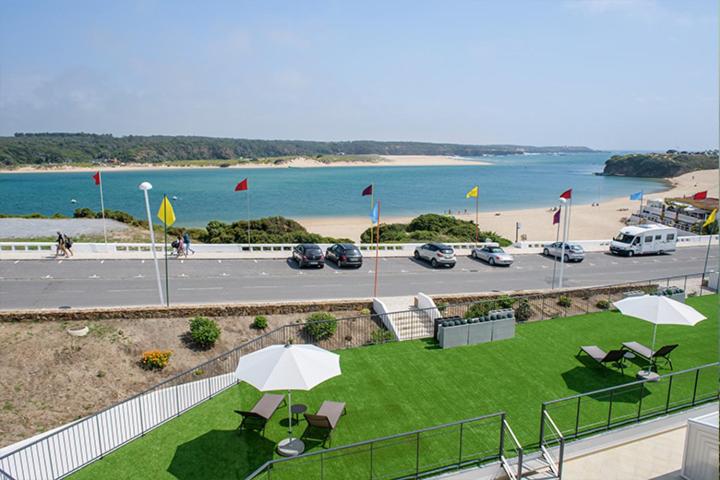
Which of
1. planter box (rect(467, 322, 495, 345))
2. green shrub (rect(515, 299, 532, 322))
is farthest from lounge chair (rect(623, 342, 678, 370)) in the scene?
green shrub (rect(515, 299, 532, 322))

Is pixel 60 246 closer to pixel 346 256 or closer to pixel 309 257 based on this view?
pixel 309 257

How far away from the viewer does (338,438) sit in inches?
460

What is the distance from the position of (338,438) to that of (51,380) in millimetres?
10970

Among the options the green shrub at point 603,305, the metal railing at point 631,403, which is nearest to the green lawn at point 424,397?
the metal railing at point 631,403

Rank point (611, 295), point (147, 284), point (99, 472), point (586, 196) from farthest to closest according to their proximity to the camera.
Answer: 1. point (586, 196)
2. point (147, 284)
3. point (611, 295)
4. point (99, 472)

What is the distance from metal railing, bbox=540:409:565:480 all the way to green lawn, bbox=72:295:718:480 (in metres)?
0.41

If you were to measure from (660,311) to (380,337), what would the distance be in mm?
9048

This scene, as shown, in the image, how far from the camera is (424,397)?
13.6m

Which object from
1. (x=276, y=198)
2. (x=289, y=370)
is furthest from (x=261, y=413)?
(x=276, y=198)

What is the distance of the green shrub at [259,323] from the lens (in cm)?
2042

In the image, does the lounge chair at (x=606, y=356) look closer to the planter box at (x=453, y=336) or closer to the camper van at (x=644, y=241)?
the planter box at (x=453, y=336)

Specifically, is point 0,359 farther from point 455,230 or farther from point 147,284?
point 455,230

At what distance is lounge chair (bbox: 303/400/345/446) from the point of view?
11086 millimetres

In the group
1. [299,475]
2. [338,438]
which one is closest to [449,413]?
[338,438]
